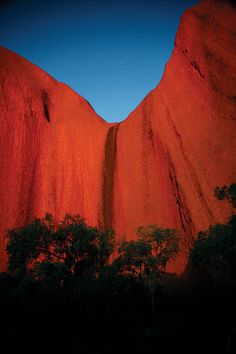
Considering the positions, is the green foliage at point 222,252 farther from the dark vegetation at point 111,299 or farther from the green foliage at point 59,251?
the green foliage at point 59,251

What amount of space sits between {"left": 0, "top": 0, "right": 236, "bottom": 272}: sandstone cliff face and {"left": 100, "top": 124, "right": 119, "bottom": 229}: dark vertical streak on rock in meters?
0.14

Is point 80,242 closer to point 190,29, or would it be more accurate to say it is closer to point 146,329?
point 146,329

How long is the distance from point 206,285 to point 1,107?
3733 centimetres

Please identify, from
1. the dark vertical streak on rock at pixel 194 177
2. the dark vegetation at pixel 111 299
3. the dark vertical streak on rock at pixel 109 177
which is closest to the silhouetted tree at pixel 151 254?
the dark vegetation at pixel 111 299

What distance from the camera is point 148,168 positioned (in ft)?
106

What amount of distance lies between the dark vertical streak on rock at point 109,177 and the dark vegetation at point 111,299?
10607 millimetres

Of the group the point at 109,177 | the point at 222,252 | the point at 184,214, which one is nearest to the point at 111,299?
the point at 222,252

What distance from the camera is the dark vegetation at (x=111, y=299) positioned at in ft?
34.2

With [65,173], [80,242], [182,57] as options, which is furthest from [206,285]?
[182,57]

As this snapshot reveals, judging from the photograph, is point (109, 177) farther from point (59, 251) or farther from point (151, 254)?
point (59, 251)

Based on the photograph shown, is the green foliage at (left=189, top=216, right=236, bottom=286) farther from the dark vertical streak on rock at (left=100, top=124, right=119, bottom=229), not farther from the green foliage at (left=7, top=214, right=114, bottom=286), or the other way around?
the dark vertical streak on rock at (left=100, top=124, right=119, bottom=229)

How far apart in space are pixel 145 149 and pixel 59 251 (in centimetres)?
1969

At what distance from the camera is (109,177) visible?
113 ft

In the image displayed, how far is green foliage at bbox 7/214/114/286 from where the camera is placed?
1800 centimetres
